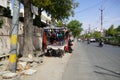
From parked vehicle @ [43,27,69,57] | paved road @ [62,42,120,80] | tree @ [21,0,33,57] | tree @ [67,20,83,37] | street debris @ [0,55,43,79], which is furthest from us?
tree @ [67,20,83,37]

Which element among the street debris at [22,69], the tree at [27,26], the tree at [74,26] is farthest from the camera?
the tree at [74,26]

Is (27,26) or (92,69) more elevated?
(27,26)

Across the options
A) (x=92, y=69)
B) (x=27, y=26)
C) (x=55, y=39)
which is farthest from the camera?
(x=55, y=39)

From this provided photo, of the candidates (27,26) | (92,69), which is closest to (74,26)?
(27,26)

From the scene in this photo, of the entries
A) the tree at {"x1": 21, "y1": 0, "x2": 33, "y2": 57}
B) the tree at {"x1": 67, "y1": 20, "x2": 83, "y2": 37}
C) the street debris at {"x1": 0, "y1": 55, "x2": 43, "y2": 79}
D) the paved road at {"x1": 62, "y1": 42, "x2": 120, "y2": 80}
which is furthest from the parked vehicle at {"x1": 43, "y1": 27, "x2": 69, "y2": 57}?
the tree at {"x1": 67, "y1": 20, "x2": 83, "y2": 37}

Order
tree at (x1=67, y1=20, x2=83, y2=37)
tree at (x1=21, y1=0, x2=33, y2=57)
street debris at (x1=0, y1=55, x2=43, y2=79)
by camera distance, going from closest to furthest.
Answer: street debris at (x1=0, y1=55, x2=43, y2=79), tree at (x1=21, y1=0, x2=33, y2=57), tree at (x1=67, y1=20, x2=83, y2=37)

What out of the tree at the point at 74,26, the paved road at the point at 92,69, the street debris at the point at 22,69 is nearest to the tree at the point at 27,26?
the street debris at the point at 22,69

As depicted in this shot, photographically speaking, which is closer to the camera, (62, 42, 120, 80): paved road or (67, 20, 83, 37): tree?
(62, 42, 120, 80): paved road

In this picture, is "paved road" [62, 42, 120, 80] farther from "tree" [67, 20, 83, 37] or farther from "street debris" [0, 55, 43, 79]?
"tree" [67, 20, 83, 37]

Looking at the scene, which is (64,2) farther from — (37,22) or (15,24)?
(15,24)

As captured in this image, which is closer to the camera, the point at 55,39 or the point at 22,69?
the point at 22,69

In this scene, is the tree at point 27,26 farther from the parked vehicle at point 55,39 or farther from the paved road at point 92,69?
the parked vehicle at point 55,39

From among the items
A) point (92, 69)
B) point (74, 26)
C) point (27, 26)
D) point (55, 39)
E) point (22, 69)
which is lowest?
point (92, 69)

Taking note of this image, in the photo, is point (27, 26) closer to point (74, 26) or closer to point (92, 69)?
point (92, 69)
